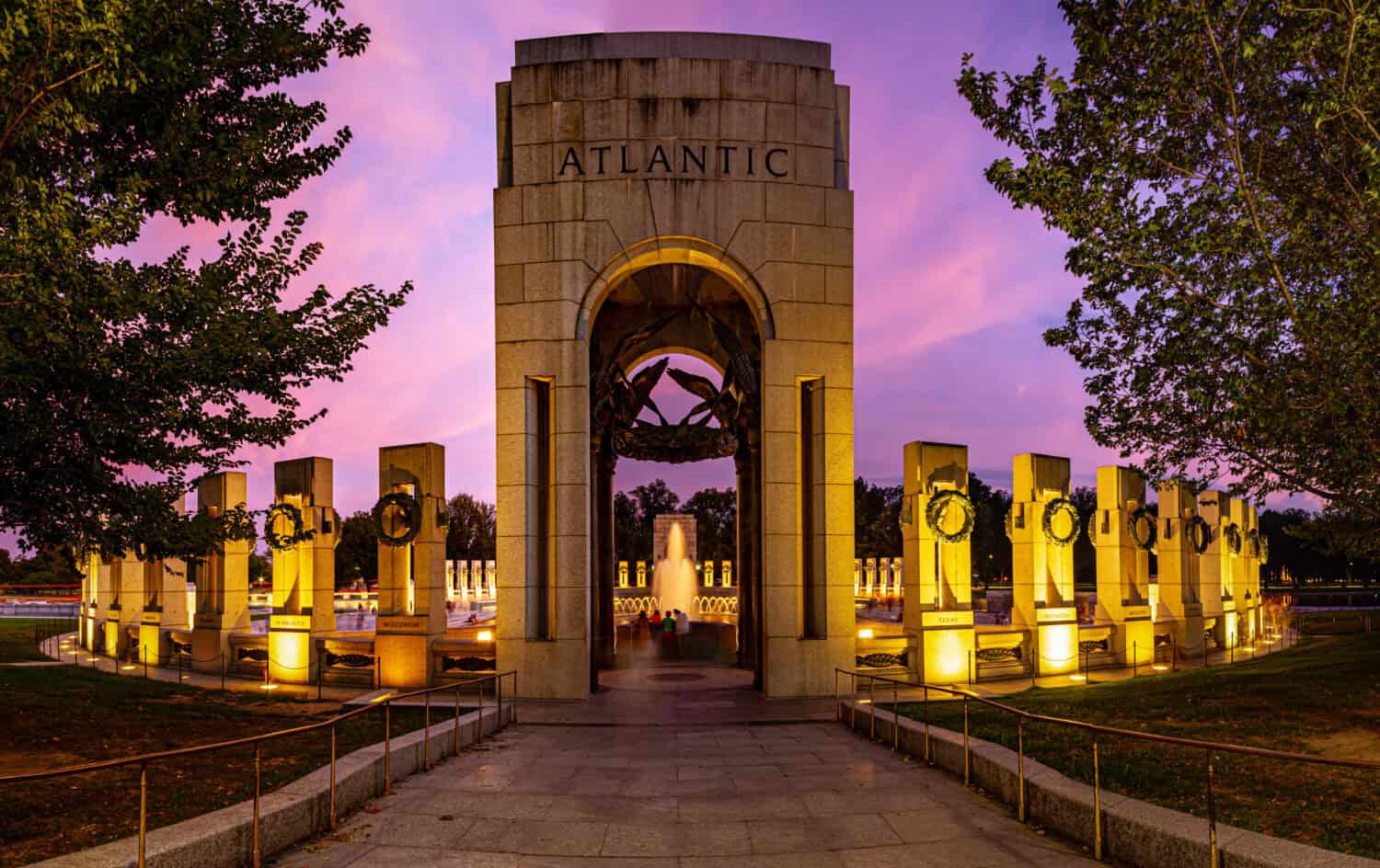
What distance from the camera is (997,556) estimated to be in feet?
287

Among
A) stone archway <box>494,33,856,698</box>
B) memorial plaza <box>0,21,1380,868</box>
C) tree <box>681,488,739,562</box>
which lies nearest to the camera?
memorial plaza <box>0,21,1380,868</box>

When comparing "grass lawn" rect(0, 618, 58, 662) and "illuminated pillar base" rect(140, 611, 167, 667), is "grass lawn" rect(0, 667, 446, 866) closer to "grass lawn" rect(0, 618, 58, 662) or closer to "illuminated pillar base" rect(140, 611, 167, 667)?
"illuminated pillar base" rect(140, 611, 167, 667)

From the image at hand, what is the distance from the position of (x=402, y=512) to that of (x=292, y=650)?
5.28 m

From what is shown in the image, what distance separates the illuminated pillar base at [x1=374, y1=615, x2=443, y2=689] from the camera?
21.2 m

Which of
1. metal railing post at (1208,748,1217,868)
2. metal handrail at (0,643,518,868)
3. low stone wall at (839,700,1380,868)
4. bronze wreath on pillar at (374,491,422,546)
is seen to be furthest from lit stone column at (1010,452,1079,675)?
metal railing post at (1208,748,1217,868)

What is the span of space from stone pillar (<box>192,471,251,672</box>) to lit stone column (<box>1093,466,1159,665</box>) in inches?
987

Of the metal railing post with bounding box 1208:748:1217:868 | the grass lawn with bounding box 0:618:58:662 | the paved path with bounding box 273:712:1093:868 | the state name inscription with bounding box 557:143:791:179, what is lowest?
the grass lawn with bounding box 0:618:58:662

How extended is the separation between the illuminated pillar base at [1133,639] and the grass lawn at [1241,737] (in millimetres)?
6022

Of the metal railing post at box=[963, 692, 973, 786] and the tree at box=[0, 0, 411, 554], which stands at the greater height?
the tree at box=[0, 0, 411, 554]

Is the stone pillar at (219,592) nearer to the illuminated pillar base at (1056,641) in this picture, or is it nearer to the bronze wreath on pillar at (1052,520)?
the illuminated pillar base at (1056,641)

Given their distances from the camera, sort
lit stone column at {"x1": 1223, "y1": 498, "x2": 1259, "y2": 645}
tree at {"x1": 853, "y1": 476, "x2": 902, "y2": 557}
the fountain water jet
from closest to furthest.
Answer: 1. lit stone column at {"x1": 1223, "y1": 498, "x2": 1259, "y2": 645}
2. the fountain water jet
3. tree at {"x1": 853, "y1": 476, "x2": 902, "y2": 557}

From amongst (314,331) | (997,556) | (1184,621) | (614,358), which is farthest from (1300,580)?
(314,331)

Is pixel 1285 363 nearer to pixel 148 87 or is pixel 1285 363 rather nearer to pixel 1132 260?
pixel 1132 260

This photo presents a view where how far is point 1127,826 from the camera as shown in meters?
7.68
